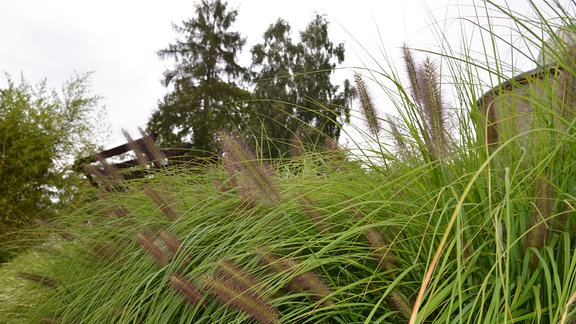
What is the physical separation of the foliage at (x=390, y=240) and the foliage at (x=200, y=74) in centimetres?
1816

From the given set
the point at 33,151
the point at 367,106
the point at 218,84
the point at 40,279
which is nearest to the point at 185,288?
the point at 367,106

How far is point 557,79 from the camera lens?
1.49m

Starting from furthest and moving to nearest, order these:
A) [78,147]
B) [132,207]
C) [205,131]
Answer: [205,131] < [78,147] < [132,207]

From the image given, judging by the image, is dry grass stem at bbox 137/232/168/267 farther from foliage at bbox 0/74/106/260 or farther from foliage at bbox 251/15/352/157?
foliage at bbox 251/15/352/157

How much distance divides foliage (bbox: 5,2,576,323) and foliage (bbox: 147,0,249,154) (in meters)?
18.2

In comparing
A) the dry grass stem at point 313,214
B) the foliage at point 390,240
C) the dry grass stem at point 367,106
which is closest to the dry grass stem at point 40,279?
the foliage at point 390,240

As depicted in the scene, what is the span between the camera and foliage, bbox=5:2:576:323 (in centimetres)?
121

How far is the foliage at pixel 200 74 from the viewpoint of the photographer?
20281mm

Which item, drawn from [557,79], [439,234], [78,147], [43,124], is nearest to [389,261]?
[439,234]

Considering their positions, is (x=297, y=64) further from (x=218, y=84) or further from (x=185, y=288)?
(x=185, y=288)

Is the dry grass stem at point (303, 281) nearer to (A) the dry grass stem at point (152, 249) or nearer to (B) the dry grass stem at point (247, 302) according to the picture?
(B) the dry grass stem at point (247, 302)

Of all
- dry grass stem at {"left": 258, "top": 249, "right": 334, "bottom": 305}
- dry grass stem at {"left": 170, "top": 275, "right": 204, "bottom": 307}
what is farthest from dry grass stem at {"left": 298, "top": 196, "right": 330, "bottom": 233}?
dry grass stem at {"left": 170, "top": 275, "right": 204, "bottom": 307}

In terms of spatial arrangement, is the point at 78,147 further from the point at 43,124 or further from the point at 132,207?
the point at 132,207

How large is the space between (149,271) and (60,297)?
59 cm
